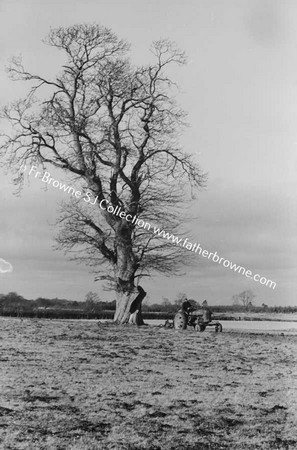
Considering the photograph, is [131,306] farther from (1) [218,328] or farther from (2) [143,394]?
(2) [143,394]

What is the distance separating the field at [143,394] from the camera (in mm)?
7688

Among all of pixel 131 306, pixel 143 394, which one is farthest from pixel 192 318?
pixel 143 394

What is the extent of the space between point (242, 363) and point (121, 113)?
45.1 feet

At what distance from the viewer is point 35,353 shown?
14.5m

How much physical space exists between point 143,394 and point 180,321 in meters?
14.0

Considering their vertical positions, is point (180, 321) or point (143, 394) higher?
point (180, 321)

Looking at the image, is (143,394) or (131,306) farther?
(131,306)

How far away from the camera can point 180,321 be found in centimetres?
2419

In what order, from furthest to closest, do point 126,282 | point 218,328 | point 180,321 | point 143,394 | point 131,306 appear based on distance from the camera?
point 126,282, point 131,306, point 180,321, point 218,328, point 143,394

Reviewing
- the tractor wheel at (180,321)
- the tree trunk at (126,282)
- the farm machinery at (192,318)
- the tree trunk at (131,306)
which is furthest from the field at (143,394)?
the tree trunk at (126,282)

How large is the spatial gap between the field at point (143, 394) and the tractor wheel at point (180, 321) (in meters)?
5.80

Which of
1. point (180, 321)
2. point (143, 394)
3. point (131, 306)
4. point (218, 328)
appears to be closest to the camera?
point (143, 394)

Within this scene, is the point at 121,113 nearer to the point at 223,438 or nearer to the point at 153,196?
the point at 153,196

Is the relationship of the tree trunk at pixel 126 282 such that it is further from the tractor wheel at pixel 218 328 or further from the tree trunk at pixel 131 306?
the tractor wheel at pixel 218 328
